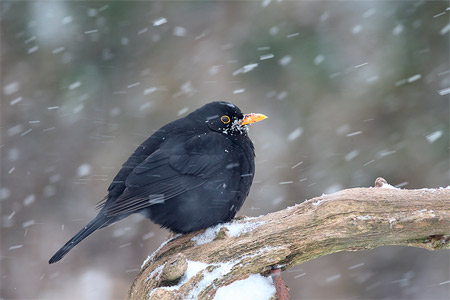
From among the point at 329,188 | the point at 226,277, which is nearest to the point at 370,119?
the point at 329,188

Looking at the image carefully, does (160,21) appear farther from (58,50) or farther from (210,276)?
(210,276)

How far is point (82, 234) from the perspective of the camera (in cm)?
343

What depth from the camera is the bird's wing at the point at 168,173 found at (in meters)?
3.62

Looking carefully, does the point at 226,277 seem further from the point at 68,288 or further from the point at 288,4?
the point at 288,4

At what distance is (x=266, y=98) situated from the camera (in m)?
5.92

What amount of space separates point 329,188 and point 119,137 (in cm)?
253

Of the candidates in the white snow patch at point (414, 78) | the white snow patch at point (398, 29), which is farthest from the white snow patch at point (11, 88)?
the white snow patch at point (414, 78)

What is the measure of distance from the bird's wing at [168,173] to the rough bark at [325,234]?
625 mm

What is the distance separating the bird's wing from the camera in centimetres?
362

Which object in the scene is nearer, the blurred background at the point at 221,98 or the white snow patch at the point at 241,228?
the white snow patch at the point at 241,228

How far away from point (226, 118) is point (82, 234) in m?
1.49

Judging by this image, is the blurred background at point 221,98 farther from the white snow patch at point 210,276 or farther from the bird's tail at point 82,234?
the white snow patch at point 210,276

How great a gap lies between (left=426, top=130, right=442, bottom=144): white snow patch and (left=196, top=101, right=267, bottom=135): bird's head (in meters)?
2.44

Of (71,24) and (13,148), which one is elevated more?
(71,24)
